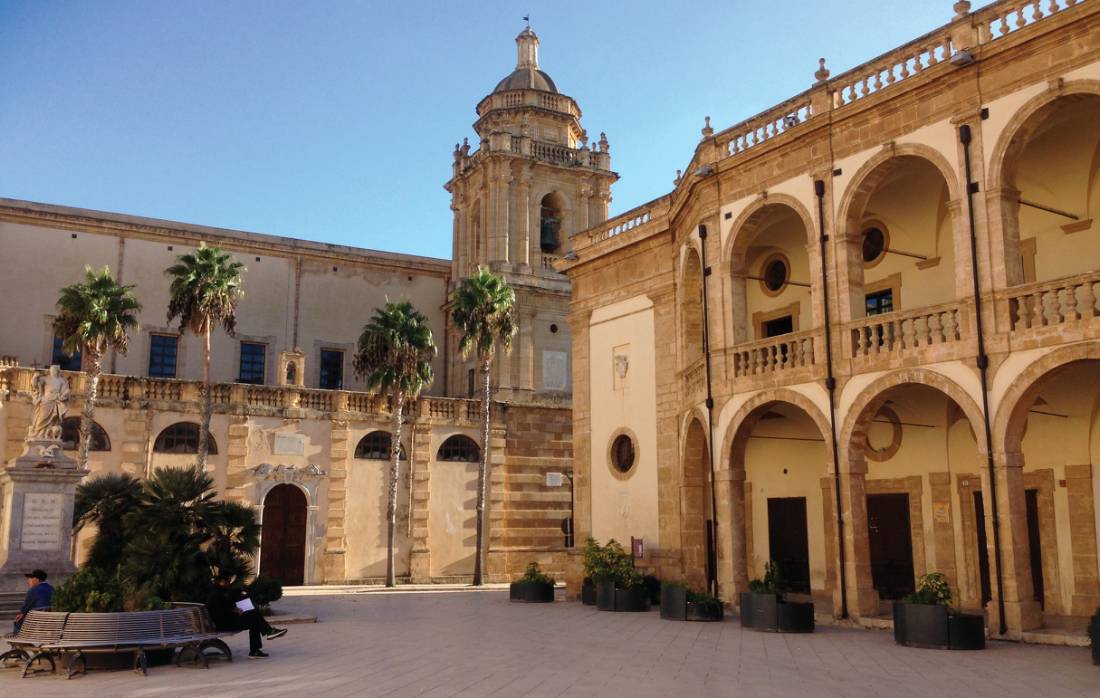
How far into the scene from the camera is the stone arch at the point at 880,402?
632 inches

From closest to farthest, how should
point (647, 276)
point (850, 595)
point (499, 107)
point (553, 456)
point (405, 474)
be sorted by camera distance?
point (850, 595) → point (647, 276) → point (405, 474) → point (553, 456) → point (499, 107)

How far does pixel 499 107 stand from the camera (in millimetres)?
43875

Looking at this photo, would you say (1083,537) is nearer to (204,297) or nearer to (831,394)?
(831,394)

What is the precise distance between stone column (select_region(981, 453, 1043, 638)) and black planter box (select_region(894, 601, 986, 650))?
0.67 metres

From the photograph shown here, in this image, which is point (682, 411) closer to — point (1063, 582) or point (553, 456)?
point (1063, 582)

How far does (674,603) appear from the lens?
19.4 m

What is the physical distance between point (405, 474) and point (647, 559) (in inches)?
571

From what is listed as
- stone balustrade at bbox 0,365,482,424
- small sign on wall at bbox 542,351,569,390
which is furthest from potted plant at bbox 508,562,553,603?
small sign on wall at bbox 542,351,569,390

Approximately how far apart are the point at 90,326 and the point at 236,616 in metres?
19.1

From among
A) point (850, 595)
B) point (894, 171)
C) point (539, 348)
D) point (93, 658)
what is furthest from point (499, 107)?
point (93, 658)

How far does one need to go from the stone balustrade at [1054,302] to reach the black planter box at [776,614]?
5582 mm

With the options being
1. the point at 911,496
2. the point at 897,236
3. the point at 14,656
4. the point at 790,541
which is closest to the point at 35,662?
the point at 14,656

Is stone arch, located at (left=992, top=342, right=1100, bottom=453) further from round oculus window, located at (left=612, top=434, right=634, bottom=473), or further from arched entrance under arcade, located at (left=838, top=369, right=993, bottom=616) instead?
round oculus window, located at (left=612, top=434, right=634, bottom=473)

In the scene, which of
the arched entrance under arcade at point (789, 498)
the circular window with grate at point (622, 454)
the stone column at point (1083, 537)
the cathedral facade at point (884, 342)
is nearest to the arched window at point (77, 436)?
the cathedral facade at point (884, 342)
